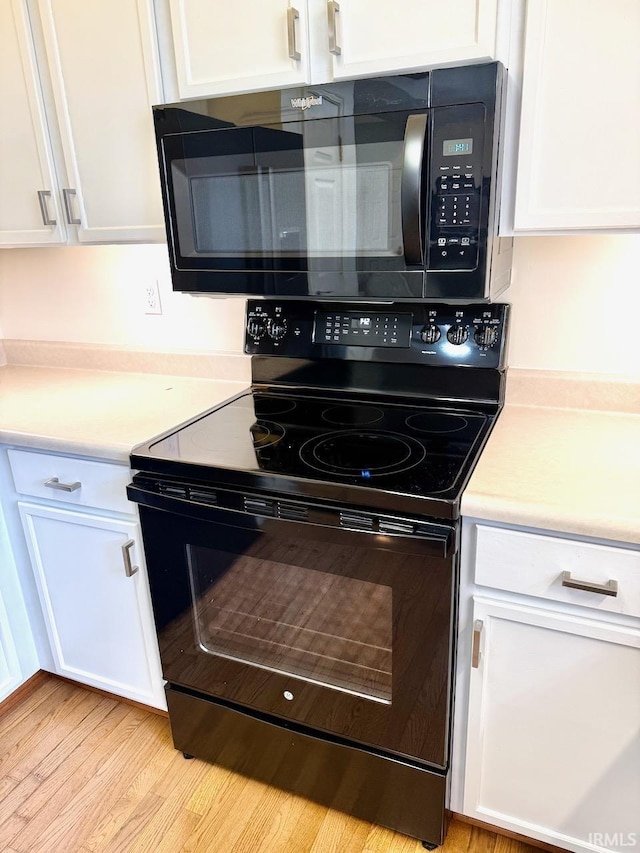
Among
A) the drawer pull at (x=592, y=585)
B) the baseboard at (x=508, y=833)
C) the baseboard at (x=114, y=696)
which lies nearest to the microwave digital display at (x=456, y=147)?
the drawer pull at (x=592, y=585)

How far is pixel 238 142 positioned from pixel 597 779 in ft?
4.96

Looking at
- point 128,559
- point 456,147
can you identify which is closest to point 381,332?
point 456,147

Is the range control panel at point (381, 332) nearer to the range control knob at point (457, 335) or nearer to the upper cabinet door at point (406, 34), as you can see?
the range control knob at point (457, 335)

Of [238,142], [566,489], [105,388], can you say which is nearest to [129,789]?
[105,388]

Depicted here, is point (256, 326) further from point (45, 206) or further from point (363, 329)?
point (45, 206)

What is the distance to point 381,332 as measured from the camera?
1.58 m

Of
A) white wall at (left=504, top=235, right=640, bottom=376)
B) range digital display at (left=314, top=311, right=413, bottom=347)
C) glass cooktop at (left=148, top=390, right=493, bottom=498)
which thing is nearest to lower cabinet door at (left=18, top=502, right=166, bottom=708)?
glass cooktop at (left=148, top=390, right=493, bottom=498)

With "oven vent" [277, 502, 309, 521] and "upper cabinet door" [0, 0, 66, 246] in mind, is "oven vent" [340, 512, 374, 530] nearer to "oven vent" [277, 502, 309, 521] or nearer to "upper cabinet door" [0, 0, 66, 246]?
"oven vent" [277, 502, 309, 521]

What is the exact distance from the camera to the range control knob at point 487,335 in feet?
4.89

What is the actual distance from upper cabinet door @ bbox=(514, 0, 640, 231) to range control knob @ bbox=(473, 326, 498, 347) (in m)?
0.33

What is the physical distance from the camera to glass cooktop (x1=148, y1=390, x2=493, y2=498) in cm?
119

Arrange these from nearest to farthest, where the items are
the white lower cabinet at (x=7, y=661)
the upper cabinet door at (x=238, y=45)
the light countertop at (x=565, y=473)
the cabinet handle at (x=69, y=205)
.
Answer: the light countertop at (x=565, y=473) < the upper cabinet door at (x=238, y=45) < the cabinet handle at (x=69, y=205) < the white lower cabinet at (x=7, y=661)

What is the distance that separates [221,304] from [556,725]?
143 centimetres

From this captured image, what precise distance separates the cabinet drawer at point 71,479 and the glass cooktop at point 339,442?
16 centimetres
